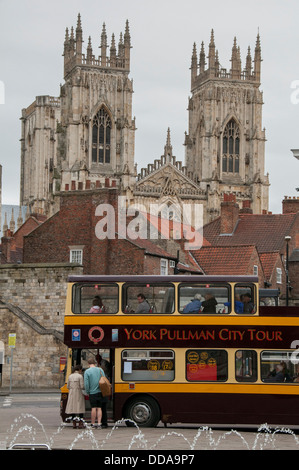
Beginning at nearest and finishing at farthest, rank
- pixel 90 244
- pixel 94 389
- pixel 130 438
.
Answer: pixel 130 438 → pixel 94 389 → pixel 90 244

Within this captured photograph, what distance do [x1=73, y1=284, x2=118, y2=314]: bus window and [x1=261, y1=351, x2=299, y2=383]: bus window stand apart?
11.6ft

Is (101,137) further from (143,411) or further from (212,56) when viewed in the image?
(143,411)

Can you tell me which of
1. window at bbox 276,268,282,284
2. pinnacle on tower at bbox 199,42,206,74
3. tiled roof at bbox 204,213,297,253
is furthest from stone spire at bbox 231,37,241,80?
window at bbox 276,268,282,284

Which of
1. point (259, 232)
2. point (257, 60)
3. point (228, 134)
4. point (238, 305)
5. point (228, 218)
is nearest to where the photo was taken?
point (238, 305)

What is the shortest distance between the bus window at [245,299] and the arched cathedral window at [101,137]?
10352 centimetres

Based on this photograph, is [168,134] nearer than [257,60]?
Yes

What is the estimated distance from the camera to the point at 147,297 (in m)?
25.0

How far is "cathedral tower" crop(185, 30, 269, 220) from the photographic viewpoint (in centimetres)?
13150

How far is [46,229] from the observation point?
55.4 meters

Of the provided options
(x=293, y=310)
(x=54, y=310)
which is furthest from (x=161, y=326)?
(x=54, y=310)

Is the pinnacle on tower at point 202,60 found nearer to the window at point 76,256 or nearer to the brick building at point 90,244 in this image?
the brick building at point 90,244

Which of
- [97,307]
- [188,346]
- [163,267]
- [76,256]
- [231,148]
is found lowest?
[188,346]

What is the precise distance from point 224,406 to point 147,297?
9.82 feet

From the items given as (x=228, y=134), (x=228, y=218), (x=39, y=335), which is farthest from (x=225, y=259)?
(x=228, y=134)
